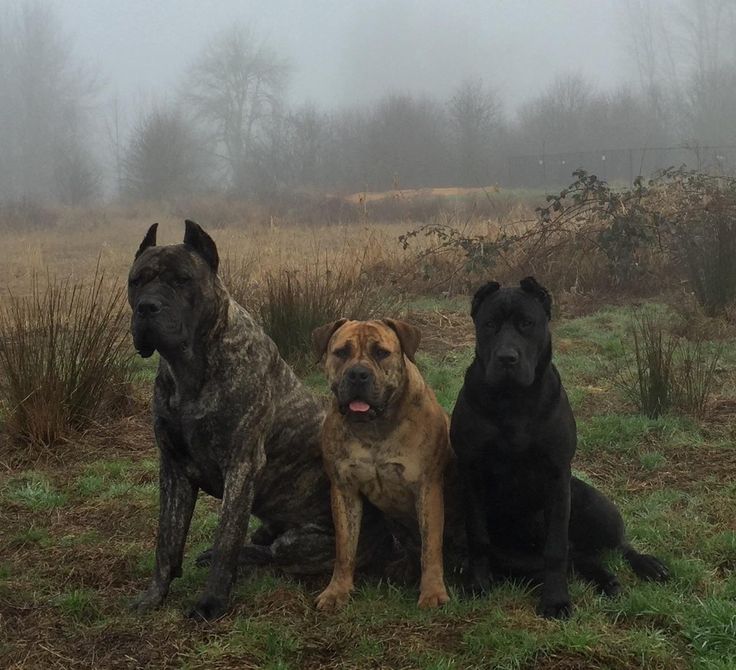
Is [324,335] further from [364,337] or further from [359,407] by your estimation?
[359,407]

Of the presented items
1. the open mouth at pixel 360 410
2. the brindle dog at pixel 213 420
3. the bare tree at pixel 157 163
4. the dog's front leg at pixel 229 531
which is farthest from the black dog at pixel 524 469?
the bare tree at pixel 157 163

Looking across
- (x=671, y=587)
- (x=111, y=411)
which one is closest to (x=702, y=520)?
(x=671, y=587)

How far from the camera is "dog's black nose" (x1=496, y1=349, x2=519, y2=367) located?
10.9 ft

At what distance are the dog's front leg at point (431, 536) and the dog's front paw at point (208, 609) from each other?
87cm

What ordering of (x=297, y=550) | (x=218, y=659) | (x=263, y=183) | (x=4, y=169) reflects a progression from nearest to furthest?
(x=218, y=659) → (x=297, y=550) → (x=263, y=183) → (x=4, y=169)

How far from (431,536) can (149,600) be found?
51.6 inches

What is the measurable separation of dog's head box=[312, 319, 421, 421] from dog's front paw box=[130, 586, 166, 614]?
3.89 feet

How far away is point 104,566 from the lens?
4.02m

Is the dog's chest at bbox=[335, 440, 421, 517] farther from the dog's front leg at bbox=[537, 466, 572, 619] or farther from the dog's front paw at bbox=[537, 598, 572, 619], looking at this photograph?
the dog's front paw at bbox=[537, 598, 572, 619]

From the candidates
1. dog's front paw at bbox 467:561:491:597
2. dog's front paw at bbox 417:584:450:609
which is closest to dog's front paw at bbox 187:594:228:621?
dog's front paw at bbox 417:584:450:609

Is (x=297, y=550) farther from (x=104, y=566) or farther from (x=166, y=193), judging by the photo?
(x=166, y=193)

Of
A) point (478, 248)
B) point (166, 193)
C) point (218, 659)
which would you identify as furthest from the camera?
point (166, 193)

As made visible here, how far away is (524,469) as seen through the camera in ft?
11.2

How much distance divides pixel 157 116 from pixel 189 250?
4529 cm
